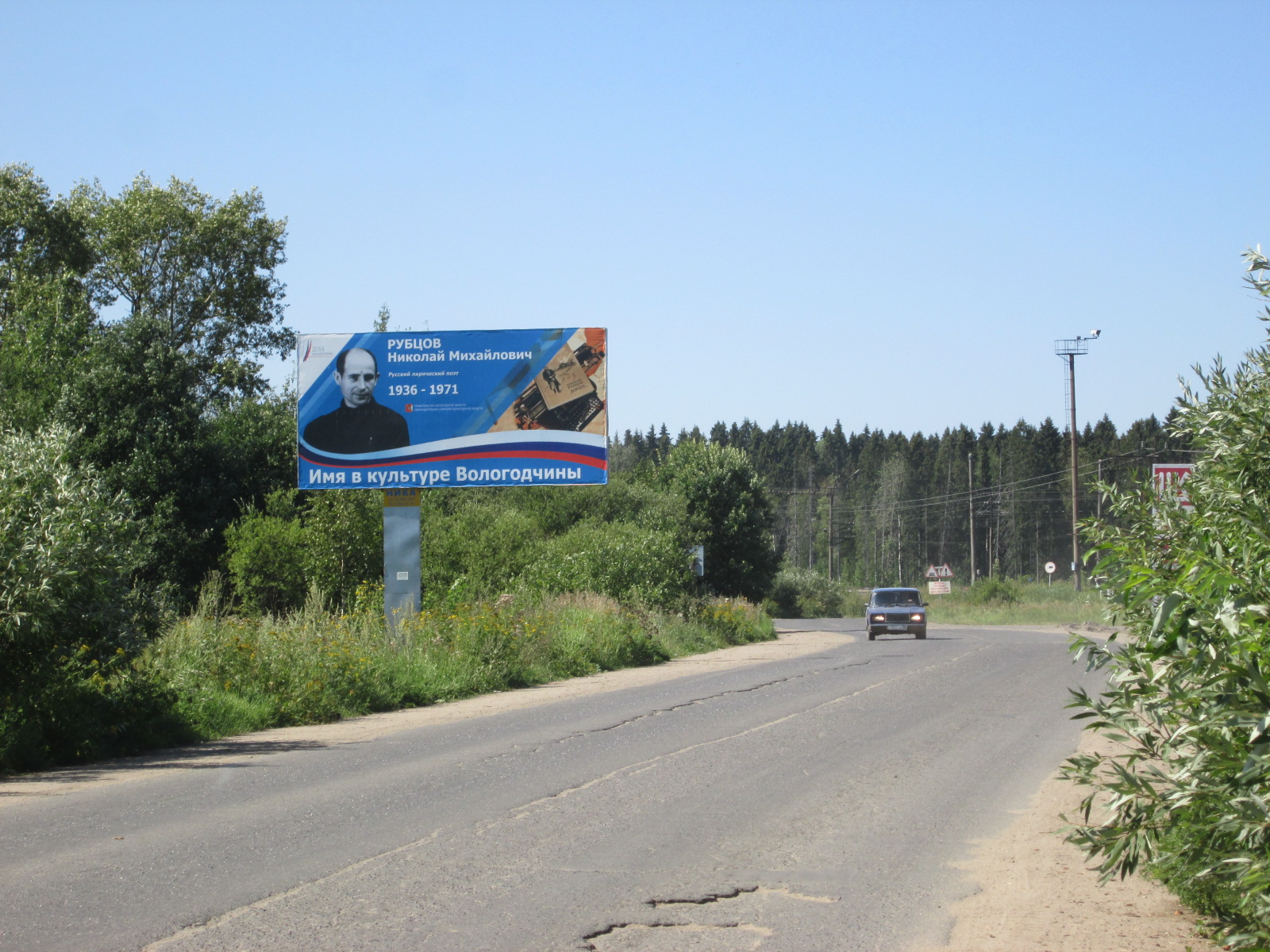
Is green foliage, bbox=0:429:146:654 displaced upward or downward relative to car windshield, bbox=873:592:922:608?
upward

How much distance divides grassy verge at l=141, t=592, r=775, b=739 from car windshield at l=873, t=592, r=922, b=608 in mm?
11209

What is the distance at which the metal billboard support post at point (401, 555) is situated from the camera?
22594mm

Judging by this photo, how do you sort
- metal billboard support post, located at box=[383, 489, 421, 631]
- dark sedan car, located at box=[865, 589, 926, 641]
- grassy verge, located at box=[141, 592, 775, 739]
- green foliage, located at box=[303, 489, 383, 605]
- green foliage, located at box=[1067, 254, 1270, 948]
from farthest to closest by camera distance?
dark sedan car, located at box=[865, 589, 926, 641] < green foliage, located at box=[303, 489, 383, 605] < metal billboard support post, located at box=[383, 489, 421, 631] < grassy verge, located at box=[141, 592, 775, 739] < green foliage, located at box=[1067, 254, 1270, 948]

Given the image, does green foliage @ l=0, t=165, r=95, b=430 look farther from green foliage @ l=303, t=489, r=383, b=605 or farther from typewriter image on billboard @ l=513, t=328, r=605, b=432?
typewriter image on billboard @ l=513, t=328, r=605, b=432

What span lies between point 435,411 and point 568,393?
285cm

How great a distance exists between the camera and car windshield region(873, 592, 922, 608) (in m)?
37.2

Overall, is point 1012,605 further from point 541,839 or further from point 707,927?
point 707,927

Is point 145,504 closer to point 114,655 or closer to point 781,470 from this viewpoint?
point 114,655

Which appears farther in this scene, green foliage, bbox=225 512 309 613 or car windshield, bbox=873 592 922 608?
car windshield, bbox=873 592 922 608

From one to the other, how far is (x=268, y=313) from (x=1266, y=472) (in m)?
47.2

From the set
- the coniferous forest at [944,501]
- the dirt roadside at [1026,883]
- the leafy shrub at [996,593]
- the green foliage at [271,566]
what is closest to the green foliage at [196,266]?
the green foliage at [271,566]

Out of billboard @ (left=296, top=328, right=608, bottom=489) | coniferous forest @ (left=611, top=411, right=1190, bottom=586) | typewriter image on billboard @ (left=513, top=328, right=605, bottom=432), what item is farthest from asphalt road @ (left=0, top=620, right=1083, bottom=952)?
coniferous forest @ (left=611, top=411, right=1190, bottom=586)

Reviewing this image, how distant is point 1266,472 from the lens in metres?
5.12

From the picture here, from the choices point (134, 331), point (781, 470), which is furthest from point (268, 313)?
point (781, 470)
